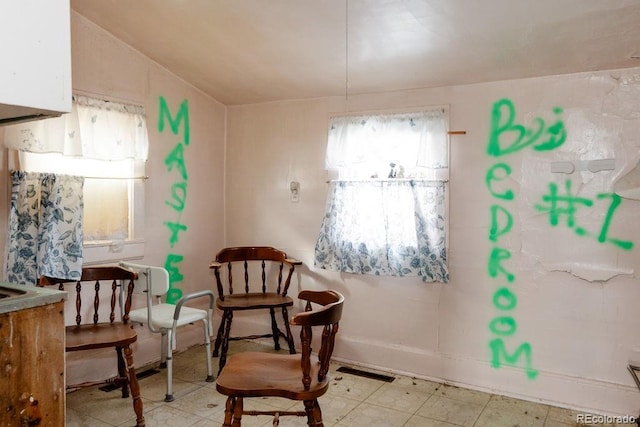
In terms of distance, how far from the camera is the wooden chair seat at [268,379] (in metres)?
1.81

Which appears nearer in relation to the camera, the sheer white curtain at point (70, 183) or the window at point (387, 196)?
the sheer white curtain at point (70, 183)

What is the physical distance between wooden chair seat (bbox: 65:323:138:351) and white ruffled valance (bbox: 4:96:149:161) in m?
1.04

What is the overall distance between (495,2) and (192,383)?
2815 millimetres

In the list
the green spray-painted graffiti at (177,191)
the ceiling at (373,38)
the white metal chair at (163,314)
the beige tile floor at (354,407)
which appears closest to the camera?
the ceiling at (373,38)

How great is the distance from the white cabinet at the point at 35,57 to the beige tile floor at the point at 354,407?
183cm

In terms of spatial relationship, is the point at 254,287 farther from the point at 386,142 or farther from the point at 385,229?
the point at 386,142

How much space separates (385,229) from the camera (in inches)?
127

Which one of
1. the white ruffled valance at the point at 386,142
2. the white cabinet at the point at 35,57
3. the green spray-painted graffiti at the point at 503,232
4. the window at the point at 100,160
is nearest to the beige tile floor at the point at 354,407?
the green spray-painted graffiti at the point at 503,232

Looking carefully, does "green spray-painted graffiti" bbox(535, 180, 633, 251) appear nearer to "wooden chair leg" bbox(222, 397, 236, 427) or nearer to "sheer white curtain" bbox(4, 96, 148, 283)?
"wooden chair leg" bbox(222, 397, 236, 427)

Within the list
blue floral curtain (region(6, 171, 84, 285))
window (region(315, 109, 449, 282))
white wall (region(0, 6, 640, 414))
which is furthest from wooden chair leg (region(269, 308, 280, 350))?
blue floral curtain (region(6, 171, 84, 285))

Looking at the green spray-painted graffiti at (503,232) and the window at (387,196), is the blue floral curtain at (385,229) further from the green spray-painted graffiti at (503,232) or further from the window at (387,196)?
the green spray-painted graffiti at (503,232)

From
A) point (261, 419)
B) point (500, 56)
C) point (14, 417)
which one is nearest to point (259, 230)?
point (261, 419)

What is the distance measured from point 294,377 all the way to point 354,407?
3.35 ft

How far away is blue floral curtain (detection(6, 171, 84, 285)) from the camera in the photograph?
8.56 ft
